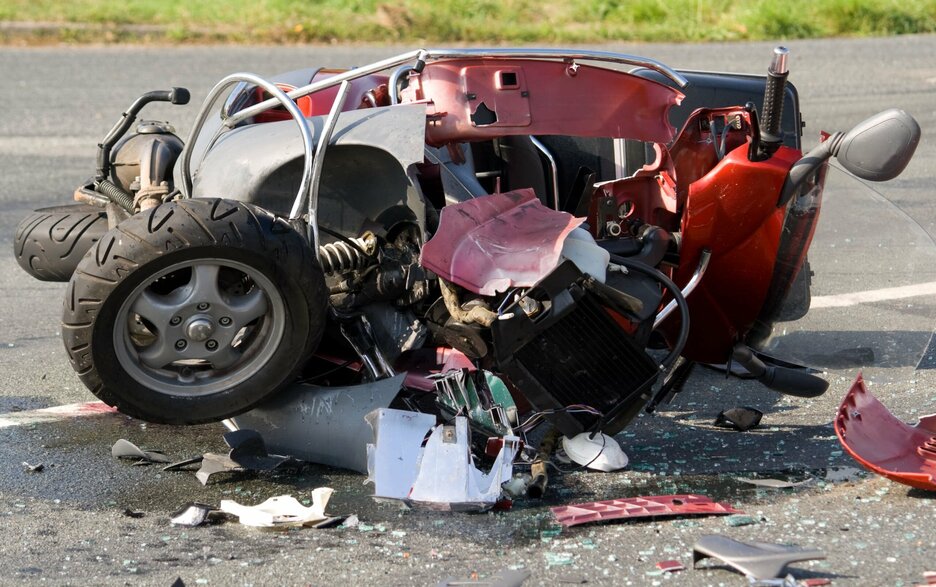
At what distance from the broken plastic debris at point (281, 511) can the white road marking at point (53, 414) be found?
1.36 meters

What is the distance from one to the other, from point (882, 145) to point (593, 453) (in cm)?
149

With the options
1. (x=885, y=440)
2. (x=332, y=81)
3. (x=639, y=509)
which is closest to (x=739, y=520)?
(x=639, y=509)

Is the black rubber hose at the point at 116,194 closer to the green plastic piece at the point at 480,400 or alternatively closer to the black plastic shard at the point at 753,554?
the green plastic piece at the point at 480,400

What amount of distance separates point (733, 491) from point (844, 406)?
21.2 inches

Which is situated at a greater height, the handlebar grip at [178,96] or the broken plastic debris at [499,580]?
the handlebar grip at [178,96]

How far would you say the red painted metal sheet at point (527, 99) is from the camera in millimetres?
4484

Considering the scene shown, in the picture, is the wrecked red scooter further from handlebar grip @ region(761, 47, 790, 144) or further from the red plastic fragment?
the red plastic fragment

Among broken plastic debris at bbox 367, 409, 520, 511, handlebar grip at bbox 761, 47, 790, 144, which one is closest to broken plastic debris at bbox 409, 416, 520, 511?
broken plastic debris at bbox 367, 409, 520, 511

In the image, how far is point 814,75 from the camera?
527 inches

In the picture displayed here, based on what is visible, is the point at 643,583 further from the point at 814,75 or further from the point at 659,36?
the point at 659,36

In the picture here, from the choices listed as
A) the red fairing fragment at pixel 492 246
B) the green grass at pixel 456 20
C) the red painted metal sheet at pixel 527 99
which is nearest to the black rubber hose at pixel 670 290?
the red fairing fragment at pixel 492 246

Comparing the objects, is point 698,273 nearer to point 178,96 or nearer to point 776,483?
point 776,483

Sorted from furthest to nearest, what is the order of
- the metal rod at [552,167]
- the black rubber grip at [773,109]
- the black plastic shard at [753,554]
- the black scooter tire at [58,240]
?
the black scooter tire at [58,240] < the metal rod at [552,167] < the black rubber grip at [773,109] < the black plastic shard at [753,554]

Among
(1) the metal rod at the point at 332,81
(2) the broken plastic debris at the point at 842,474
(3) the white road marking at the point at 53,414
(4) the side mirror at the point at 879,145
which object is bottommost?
(2) the broken plastic debris at the point at 842,474
